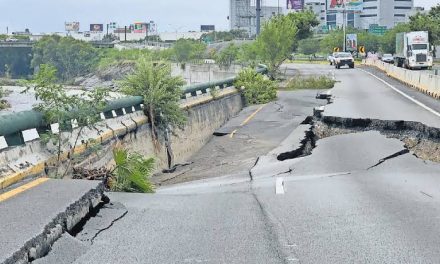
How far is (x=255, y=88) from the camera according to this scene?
3177 centimetres

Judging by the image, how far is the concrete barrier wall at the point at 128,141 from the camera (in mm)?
9359

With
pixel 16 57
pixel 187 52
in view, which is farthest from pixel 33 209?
pixel 16 57

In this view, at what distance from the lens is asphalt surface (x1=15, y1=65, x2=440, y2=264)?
233 inches

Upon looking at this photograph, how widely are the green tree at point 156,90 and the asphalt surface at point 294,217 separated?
3609mm

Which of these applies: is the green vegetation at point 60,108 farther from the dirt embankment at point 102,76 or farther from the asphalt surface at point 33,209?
the dirt embankment at point 102,76

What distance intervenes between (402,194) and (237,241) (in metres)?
3.73

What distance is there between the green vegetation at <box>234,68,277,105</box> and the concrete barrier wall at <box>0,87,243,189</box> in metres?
2.77

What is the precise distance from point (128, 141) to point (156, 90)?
7.32 ft

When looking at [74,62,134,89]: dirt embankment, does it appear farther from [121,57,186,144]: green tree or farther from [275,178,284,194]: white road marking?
[275,178,284,194]: white road marking

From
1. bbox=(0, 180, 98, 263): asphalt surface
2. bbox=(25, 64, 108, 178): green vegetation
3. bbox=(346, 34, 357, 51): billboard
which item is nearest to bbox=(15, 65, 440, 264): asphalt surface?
bbox=(0, 180, 98, 263): asphalt surface

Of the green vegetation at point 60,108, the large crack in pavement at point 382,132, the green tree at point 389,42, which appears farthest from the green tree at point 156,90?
the green tree at point 389,42

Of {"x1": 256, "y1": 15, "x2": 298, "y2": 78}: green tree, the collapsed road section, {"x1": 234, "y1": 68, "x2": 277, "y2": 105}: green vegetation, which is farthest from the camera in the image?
{"x1": 256, "y1": 15, "x2": 298, "y2": 78}: green tree

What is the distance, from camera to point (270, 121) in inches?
941

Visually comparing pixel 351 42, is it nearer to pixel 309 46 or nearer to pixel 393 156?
pixel 309 46
